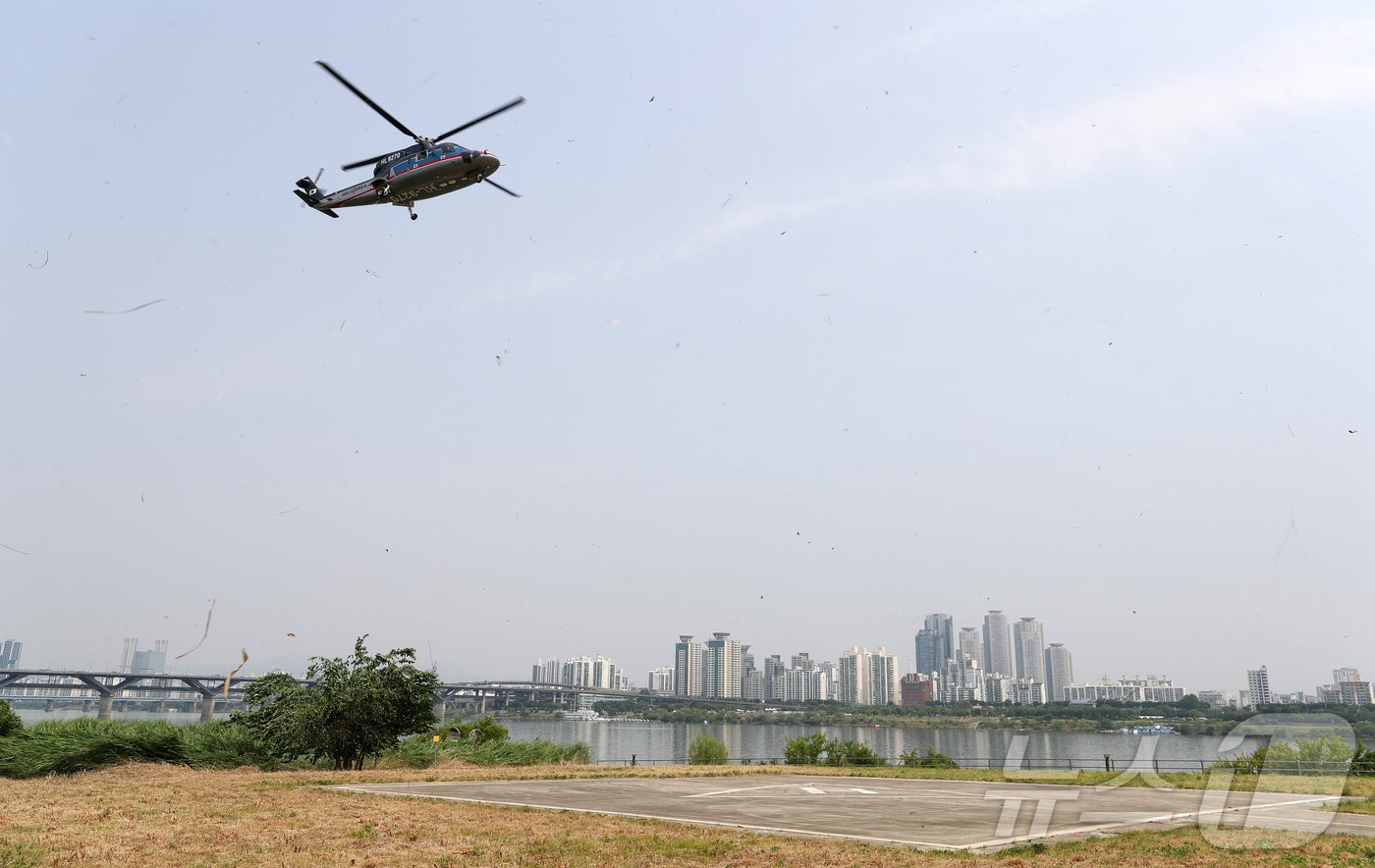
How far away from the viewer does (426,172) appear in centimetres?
2544

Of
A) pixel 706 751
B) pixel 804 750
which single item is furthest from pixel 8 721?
pixel 804 750

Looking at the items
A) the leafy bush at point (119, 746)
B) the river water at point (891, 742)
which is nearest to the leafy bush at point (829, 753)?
the river water at point (891, 742)

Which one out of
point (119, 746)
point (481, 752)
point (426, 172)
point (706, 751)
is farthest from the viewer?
point (706, 751)

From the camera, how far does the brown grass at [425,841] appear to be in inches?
451

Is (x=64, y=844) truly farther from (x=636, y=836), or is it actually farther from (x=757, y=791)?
(x=757, y=791)

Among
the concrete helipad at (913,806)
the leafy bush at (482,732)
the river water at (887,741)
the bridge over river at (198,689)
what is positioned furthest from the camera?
the bridge over river at (198,689)

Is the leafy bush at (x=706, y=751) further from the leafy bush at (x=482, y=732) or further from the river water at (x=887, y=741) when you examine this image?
the leafy bush at (x=482, y=732)

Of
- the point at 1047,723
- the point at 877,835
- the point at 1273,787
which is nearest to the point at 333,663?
the point at 877,835

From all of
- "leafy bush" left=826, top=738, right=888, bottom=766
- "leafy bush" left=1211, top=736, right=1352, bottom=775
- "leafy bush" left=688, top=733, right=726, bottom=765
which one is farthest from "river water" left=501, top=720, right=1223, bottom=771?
"leafy bush" left=1211, top=736, right=1352, bottom=775

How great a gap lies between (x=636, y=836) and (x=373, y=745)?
19922 mm

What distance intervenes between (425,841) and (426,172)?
1918cm

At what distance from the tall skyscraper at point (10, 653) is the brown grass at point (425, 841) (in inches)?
8365

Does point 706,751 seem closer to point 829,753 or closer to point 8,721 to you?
point 829,753

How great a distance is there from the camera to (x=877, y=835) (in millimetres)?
14312
